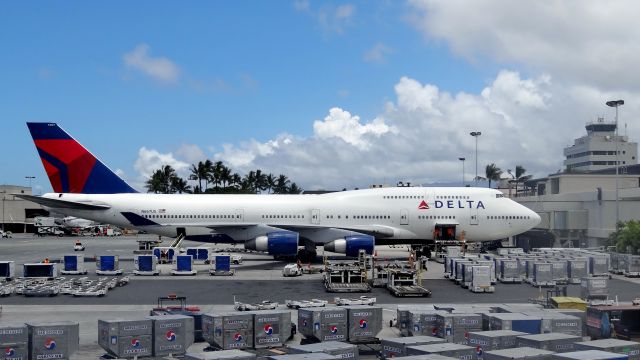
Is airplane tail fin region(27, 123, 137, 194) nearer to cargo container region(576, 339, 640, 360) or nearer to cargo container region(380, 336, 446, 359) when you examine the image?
cargo container region(380, 336, 446, 359)

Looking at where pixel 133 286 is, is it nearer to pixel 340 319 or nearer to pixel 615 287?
pixel 340 319

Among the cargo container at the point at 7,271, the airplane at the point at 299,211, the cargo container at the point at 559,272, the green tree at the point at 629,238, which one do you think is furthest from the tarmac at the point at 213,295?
the green tree at the point at 629,238

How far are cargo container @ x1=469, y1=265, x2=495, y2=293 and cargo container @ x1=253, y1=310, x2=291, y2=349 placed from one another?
1575 centimetres

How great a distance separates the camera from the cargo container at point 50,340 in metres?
17.7

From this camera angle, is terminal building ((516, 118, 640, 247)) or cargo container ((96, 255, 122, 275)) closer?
cargo container ((96, 255, 122, 275))

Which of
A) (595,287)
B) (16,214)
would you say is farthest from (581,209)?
(16,214)

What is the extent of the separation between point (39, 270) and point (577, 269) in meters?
30.9

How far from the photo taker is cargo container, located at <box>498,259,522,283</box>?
1507 inches

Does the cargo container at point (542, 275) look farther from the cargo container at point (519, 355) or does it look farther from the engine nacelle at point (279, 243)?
the cargo container at point (519, 355)

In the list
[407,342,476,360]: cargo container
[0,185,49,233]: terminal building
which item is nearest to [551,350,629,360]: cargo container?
[407,342,476,360]: cargo container

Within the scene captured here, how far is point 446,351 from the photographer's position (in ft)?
51.1

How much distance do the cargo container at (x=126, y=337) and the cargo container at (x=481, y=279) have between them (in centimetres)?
1953

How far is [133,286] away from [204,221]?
13321 millimetres

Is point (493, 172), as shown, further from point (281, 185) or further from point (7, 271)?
point (7, 271)
